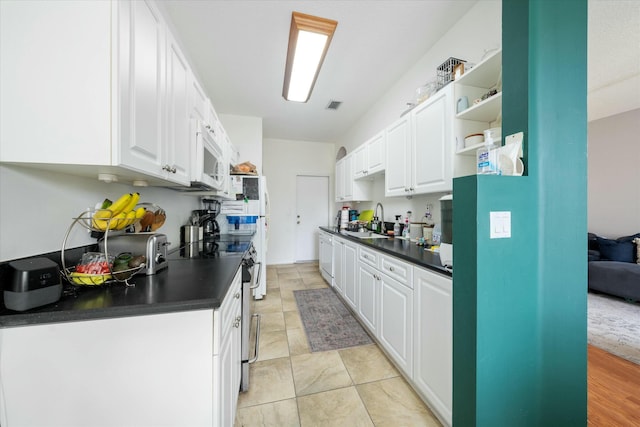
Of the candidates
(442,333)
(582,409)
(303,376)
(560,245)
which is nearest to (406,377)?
(442,333)

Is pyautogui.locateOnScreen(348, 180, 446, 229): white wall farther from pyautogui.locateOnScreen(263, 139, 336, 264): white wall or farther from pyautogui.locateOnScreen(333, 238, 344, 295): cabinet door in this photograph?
pyautogui.locateOnScreen(263, 139, 336, 264): white wall

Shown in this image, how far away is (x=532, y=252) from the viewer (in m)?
0.98

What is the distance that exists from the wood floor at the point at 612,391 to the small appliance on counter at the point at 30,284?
9.16ft

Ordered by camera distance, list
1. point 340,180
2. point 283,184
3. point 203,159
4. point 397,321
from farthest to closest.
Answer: point 283,184
point 340,180
point 397,321
point 203,159

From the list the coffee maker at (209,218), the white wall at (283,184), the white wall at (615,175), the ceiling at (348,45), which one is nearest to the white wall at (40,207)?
the coffee maker at (209,218)

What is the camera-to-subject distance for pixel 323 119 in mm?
4035

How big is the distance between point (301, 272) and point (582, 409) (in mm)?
3747

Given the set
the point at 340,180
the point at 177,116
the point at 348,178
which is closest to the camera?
the point at 177,116

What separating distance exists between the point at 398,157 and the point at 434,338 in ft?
5.43

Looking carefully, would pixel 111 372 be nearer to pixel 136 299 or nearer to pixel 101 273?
→ pixel 136 299

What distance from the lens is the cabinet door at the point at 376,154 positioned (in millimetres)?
2668

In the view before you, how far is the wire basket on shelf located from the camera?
1.78 m

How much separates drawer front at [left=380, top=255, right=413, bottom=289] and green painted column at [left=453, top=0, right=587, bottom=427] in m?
0.53

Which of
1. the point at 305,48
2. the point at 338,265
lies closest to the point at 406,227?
the point at 338,265
